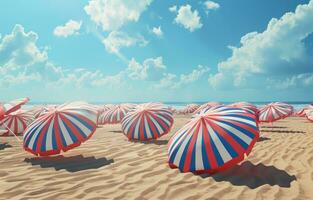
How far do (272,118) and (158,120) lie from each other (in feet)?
22.2

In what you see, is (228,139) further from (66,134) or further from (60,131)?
(60,131)

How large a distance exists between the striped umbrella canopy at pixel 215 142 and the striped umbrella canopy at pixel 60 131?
7.39 feet

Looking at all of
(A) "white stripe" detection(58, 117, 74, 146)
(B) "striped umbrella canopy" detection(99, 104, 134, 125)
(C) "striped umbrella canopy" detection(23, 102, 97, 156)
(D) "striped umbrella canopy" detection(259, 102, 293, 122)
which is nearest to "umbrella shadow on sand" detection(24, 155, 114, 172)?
(C) "striped umbrella canopy" detection(23, 102, 97, 156)

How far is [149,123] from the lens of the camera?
998cm

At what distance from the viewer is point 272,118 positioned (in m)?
14.5

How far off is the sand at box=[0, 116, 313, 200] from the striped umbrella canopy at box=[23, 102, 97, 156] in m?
0.36

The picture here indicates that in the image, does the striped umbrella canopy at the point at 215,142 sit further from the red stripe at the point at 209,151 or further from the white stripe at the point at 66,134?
the white stripe at the point at 66,134

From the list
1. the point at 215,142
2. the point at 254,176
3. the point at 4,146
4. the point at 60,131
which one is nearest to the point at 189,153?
the point at 215,142

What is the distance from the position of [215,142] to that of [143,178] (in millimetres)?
1380

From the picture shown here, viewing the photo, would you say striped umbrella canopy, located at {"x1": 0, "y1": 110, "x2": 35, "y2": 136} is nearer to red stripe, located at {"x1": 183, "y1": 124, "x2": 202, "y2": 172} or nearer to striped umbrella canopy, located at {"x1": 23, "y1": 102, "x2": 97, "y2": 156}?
striped umbrella canopy, located at {"x1": 23, "y1": 102, "x2": 97, "y2": 156}

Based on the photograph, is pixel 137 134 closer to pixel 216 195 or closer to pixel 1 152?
pixel 1 152

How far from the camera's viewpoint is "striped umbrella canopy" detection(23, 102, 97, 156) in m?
7.07

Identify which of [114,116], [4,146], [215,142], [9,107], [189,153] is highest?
[9,107]

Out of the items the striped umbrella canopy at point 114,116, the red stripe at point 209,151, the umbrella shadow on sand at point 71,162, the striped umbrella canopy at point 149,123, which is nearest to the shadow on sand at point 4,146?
the umbrella shadow on sand at point 71,162
